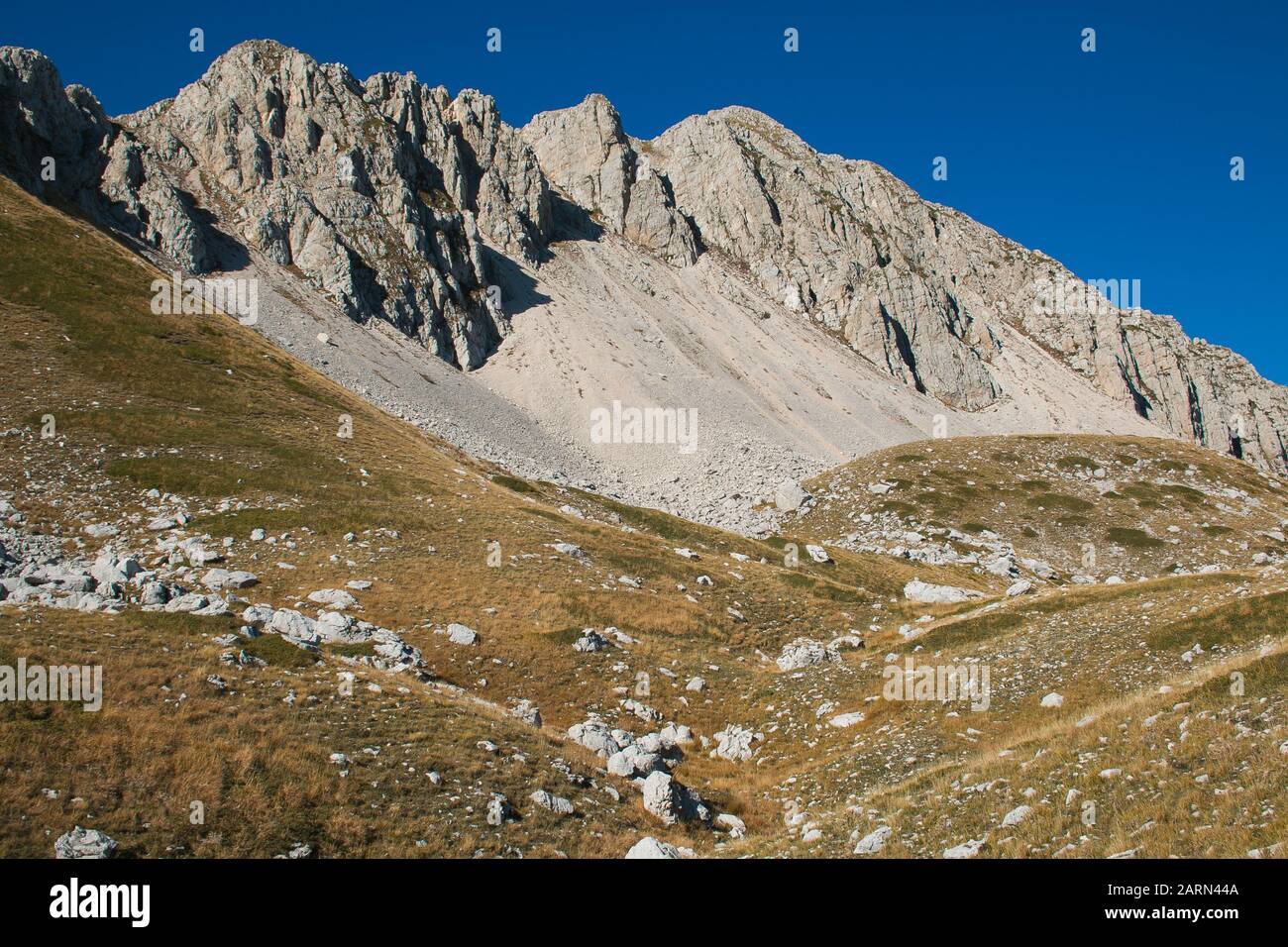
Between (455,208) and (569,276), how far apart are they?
1028 inches

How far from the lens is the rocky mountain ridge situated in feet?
351

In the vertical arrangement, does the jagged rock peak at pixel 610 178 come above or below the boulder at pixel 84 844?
above

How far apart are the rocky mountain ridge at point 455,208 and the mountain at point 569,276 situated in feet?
1.61

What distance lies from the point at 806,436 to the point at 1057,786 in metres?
105

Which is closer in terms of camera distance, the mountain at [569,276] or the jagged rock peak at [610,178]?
the mountain at [569,276]

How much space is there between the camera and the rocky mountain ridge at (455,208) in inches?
4213

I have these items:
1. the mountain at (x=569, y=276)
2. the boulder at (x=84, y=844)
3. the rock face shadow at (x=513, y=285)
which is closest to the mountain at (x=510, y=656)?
the boulder at (x=84, y=844)

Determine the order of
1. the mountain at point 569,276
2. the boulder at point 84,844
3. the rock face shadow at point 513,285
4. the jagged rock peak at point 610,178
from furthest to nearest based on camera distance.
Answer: the jagged rock peak at point 610,178, the rock face shadow at point 513,285, the mountain at point 569,276, the boulder at point 84,844

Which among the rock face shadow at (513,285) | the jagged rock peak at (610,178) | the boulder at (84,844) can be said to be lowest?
the boulder at (84,844)

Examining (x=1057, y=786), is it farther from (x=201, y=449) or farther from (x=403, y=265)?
(x=403, y=265)

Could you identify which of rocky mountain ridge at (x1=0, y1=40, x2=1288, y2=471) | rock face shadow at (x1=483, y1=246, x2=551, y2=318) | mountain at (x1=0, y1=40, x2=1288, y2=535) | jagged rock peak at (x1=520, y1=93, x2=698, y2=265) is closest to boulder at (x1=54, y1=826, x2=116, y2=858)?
mountain at (x1=0, y1=40, x2=1288, y2=535)

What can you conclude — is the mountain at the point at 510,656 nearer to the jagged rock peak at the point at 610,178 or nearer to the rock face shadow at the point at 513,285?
the rock face shadow at the point at 513,285

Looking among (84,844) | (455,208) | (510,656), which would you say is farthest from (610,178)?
(84,844)
